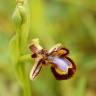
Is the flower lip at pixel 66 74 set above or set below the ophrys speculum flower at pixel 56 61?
below

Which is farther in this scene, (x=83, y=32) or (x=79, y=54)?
(x=83, y=32)

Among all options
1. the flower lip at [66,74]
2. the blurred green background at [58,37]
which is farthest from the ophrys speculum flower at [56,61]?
the blurred green background at [58,37]

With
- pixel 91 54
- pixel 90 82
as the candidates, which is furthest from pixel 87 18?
pixel 90 82

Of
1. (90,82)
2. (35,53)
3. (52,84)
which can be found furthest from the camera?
(90,82)

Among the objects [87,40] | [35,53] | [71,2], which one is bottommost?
[35,53]

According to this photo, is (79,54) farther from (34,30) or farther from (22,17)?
(22,17)

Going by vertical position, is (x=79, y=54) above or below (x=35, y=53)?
above

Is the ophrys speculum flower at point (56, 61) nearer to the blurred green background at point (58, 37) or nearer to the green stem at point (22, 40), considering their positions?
the green stem at point (22, 40)
